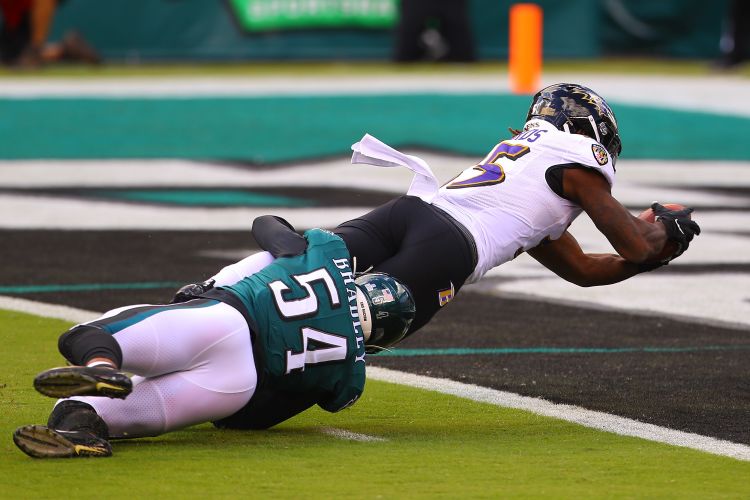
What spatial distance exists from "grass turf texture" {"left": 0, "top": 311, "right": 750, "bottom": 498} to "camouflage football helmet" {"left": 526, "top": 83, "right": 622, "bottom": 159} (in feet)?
3.18

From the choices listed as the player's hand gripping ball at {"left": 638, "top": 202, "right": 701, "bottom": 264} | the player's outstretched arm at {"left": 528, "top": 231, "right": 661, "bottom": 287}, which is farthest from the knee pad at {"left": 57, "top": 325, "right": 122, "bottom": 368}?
the player's hand gripping ball at {"left": 638, "top": 202, "right": 701, "bottom": 264}

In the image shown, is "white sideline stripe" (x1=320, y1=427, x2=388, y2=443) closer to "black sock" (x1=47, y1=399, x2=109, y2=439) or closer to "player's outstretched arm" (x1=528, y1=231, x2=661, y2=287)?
"black sock" (x1=47, y1=399, x2=109, y2=439)

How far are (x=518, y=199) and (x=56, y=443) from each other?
1752mm

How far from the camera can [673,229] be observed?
5.61 meters

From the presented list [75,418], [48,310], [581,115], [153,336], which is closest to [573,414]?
[581,115]

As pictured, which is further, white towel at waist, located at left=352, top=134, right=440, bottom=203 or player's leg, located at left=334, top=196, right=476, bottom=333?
white towel at waist, located at left=352, top=134, right=440, bottom=203

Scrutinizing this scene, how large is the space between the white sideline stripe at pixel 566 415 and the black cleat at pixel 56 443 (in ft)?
2.71

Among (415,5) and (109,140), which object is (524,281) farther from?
(415,5)

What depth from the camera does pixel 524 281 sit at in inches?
338

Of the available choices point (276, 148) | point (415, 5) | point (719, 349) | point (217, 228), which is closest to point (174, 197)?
point (217, 228)

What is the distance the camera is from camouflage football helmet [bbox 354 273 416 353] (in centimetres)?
521

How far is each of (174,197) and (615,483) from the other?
7350 mm

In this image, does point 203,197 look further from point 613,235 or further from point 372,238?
point 613,235

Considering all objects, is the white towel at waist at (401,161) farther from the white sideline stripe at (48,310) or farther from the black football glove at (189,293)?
the white sideline stripe at (48,310)
